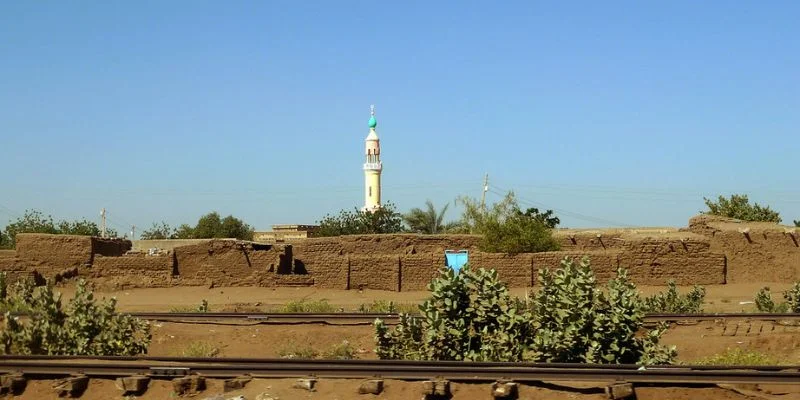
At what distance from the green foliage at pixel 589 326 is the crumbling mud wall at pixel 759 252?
1643 cm

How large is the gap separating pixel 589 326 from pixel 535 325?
0.89 meters

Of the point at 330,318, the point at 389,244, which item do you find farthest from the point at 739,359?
the point at 389,244

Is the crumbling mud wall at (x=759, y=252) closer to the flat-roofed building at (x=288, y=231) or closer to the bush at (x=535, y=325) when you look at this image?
the bush at (x=535, y=325)

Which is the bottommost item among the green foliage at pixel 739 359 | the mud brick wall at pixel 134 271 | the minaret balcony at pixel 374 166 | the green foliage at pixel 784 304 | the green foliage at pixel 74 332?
the green foliage at pixel 739 359

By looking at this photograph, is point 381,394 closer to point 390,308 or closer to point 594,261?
point 390,308

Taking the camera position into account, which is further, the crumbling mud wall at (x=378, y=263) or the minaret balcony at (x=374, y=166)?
the minaret balcony at (x=374, y=166)

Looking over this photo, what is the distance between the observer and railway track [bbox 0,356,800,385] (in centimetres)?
1172

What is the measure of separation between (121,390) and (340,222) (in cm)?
4333

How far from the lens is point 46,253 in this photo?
3069 cm

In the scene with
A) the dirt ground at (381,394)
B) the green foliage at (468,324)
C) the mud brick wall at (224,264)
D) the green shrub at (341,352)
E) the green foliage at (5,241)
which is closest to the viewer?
the dirt ground at (381,394)

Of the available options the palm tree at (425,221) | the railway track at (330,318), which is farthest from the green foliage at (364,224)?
the railway track at (330,318)

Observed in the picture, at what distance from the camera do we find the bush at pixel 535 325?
14.2 m

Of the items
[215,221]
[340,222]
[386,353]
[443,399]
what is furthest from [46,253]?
[215,221]

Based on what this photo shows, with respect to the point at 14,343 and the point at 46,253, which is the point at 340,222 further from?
the point at 14,343
